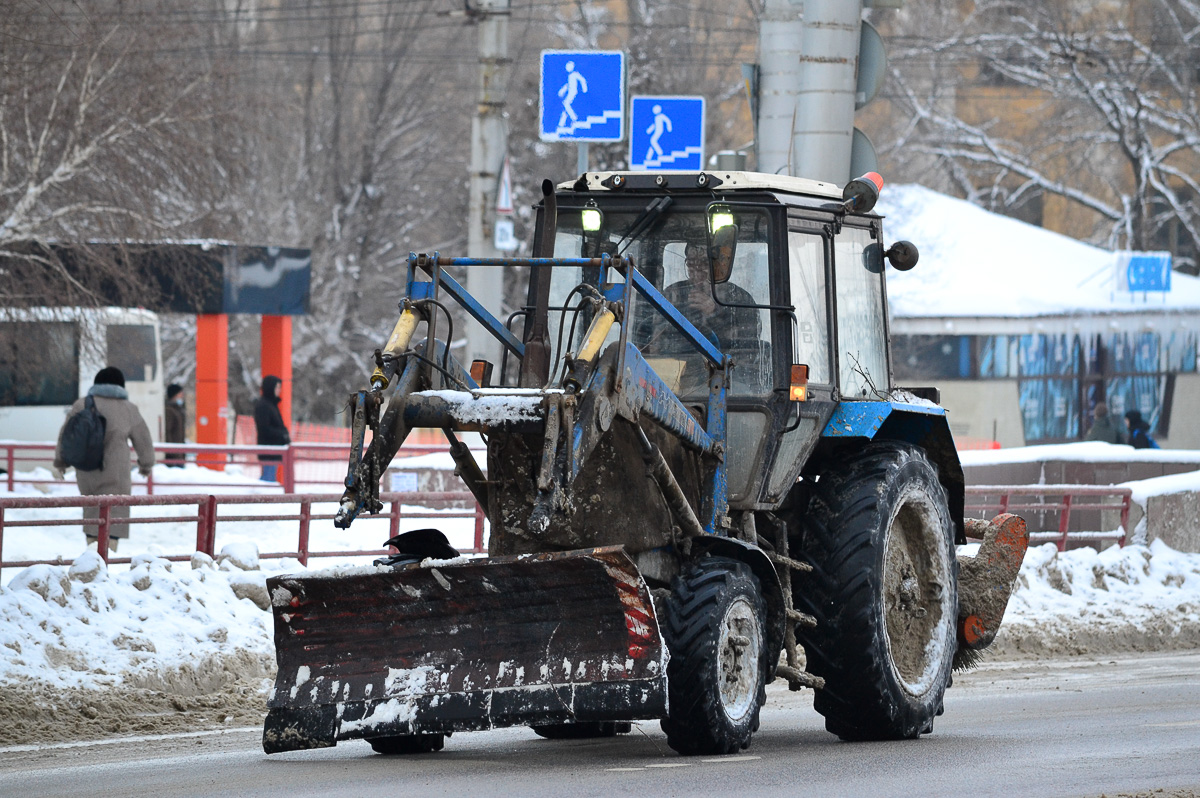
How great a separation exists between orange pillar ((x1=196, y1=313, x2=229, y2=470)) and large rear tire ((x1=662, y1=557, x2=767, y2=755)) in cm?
1938

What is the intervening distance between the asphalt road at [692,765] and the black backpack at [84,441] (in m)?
6.57

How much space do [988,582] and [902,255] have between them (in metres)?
1.88

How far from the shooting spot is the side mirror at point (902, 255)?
9.30 meters

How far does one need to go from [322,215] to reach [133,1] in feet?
72.3

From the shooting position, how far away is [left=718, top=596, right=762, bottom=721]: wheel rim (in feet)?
25.1

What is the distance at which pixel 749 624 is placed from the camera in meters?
7.81

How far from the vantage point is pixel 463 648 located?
7734 millimetres

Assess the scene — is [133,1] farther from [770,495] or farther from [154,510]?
[770,495]

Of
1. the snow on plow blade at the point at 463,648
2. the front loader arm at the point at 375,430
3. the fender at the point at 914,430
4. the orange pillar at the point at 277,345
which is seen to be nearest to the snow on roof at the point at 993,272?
the orange pillar at the point at 277,345

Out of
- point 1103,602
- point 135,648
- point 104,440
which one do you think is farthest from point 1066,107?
point 135,648

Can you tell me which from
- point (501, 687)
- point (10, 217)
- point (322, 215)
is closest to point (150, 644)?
point (501, 687)

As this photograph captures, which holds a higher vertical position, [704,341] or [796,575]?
[704,341]

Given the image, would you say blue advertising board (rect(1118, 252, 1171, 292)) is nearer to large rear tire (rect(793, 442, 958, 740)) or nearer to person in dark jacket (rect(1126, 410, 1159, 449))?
person in dark jacket (rect(1126, 410, 1159, 449))

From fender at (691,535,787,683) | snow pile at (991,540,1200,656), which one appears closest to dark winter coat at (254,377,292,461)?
snow pile at (991,540,1200,656)
